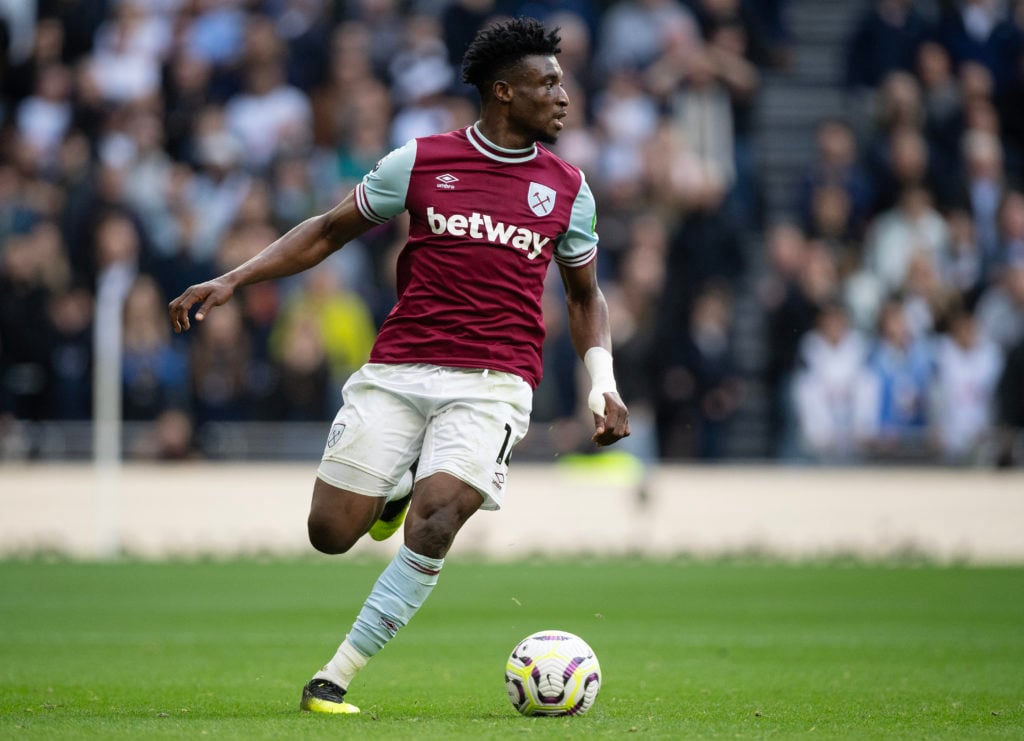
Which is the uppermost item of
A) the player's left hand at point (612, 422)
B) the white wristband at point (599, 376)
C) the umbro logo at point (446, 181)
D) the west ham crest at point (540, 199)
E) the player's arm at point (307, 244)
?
the umbro logo at point (446, 181)

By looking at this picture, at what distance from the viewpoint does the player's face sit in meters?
8.05

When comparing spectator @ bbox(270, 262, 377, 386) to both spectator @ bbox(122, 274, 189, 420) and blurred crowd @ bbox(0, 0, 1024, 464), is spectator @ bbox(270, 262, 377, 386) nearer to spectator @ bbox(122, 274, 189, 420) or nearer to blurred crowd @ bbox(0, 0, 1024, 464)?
blurred crowd @ bbox(0, 0, 1024, 464)

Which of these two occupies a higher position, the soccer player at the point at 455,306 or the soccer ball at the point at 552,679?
the soccer player at the point at 455,306

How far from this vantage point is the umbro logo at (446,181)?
26.5 ft

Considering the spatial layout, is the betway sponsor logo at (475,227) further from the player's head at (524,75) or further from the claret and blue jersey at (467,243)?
the player's head at (524,75)

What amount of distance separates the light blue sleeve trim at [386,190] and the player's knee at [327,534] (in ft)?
4.57

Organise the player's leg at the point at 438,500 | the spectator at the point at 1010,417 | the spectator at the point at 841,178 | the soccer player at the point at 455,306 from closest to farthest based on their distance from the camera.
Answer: the player's leg at the point at 438,500, the soccer player at the point at 455,306, the spectator at the point at 1010,417, the spectator at the point at 841,178

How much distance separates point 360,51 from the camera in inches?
830

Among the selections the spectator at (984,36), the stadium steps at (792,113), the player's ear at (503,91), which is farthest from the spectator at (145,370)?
the player's ear at (503,91)

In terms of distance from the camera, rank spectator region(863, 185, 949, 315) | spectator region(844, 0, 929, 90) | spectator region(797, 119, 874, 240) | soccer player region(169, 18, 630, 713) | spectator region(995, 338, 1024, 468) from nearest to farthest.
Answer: soccer player region(169, 18, 630, 713) < spectator region(995, 338, 1024, 468) < spectator region(863, 185, 949, 315) < spectator region(797, 119, 874, 240) < spectator region(844, 0, 929, 90)

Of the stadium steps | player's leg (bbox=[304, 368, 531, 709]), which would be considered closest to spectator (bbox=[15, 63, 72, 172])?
the stadium steps

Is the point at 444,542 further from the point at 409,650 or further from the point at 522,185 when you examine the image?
the point at 409,650

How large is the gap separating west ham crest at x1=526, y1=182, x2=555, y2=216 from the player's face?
0.82 ft

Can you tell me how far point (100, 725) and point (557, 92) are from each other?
3.42 meters
